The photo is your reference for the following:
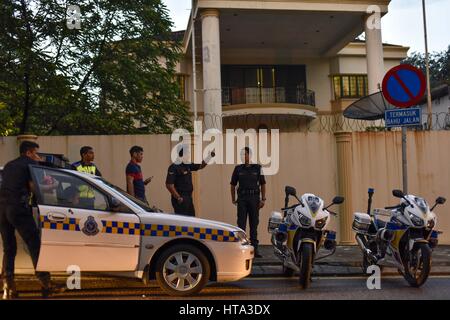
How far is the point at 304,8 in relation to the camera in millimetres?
20844

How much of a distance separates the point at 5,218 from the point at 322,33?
20.7 m

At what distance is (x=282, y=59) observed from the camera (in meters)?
27.4

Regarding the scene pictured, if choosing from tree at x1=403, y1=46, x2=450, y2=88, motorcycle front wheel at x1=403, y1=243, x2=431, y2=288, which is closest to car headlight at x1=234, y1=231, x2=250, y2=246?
motorcycle front wheel at x1=403, y1=243, x2=431, y2=288

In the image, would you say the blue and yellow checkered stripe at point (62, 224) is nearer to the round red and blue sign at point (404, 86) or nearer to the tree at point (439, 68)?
the round red and blue sign at point (404, 86)

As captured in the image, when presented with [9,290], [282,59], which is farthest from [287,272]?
[282,59]

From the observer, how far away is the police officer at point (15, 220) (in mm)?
5887

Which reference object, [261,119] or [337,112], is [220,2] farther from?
[337,112]

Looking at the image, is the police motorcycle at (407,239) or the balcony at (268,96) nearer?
the police motorcycle at (407,239)

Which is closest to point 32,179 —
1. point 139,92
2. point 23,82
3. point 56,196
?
point 56,196

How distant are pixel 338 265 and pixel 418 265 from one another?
191cm

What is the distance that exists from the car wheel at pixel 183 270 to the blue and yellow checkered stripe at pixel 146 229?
0.17m

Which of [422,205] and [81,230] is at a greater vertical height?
[422,205]

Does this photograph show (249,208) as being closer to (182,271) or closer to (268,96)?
(182,271)

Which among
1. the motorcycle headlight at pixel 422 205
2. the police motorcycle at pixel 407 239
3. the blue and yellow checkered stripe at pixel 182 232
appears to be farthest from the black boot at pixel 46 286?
the motorcycle headlight at pixel 422 205
